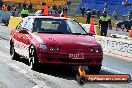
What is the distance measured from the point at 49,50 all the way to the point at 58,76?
0.68 meters

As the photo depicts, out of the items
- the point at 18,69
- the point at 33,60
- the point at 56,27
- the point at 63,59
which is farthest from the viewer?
the point at 56,27

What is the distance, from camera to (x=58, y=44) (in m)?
10.7

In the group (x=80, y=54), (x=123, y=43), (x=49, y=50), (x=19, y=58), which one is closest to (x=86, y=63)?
(x=80, y=54)

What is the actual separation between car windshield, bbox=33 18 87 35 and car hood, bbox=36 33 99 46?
16.8 inches

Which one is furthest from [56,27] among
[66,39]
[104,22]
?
[104,22]

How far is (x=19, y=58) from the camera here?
1398 cm

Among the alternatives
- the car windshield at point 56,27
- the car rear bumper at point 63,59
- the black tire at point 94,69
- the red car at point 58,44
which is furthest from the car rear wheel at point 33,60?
the black tire at point 94,69

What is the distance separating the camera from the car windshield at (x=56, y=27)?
39.2ft

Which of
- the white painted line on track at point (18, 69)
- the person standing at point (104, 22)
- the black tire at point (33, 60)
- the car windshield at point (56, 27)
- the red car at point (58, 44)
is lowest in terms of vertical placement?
the person standing at point (104, 22)

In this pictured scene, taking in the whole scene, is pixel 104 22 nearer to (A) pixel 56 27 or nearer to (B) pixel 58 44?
(A) pixel 56 27

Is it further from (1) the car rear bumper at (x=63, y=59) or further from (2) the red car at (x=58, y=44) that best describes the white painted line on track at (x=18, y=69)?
(1) the car rear bumper at (x=63, y=59)

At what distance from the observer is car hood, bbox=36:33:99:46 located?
10.8 meters

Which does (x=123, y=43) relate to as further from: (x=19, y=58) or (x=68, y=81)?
(x=68, y=81)

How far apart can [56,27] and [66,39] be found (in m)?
1.19
